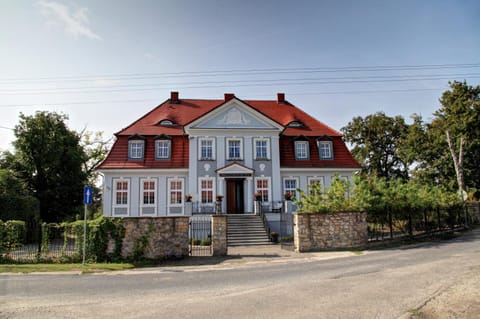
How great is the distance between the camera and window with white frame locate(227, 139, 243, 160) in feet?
85.4

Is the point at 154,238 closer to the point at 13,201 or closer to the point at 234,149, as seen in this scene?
the point at 234,149

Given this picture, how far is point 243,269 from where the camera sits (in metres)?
11.6

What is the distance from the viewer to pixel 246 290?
7.95 metres

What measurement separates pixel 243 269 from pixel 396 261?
5412 mm

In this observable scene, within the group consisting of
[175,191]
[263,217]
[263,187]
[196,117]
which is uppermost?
[196,117]

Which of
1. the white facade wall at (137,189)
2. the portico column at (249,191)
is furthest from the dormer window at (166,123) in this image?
the portico column at (249,191)

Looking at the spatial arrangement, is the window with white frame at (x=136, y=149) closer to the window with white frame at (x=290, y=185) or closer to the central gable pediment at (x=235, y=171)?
the central gable pediment at (x=235, y=171)

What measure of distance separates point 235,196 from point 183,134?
635 centimetres

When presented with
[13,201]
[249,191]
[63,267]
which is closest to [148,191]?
[249,191]

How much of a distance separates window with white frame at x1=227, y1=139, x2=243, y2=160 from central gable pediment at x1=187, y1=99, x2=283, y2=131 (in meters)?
1.11

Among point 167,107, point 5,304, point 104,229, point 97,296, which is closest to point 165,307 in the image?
point 97,296

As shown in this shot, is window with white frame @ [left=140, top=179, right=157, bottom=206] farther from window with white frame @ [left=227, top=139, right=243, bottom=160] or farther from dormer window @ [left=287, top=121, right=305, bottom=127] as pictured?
dormer window @ [left=287, top=121, right=305, bottom=127]

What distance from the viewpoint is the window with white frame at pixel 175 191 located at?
2555 centimetres

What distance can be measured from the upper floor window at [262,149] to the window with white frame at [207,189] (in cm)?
407
